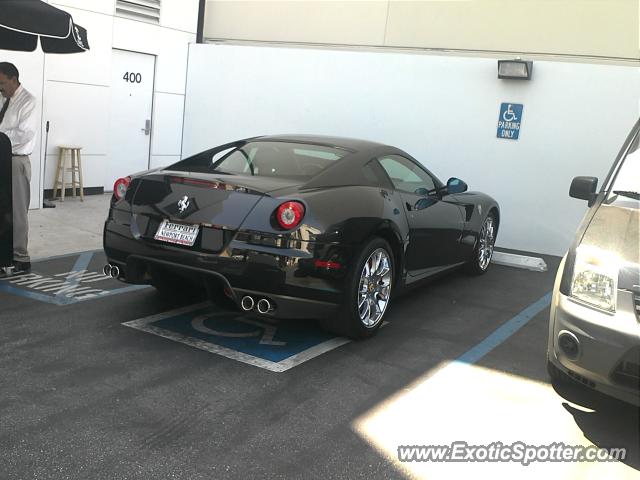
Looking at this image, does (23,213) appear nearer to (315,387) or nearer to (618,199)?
(315,387)

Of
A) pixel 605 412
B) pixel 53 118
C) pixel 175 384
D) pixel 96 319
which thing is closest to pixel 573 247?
pixel 605 412

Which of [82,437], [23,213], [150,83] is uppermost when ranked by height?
[150,83]

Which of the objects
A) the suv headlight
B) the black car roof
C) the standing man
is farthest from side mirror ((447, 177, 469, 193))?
the standing man

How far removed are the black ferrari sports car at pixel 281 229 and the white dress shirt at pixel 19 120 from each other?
5.70 ft

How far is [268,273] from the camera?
3.92 m

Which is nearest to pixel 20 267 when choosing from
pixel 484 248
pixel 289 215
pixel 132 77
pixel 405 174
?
pixel 289 215

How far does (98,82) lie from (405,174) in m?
6.49

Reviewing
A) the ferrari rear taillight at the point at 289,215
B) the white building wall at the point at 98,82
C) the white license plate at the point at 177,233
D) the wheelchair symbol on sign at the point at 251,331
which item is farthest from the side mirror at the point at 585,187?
the white building wall at the point at 98,82

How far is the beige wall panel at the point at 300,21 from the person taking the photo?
10.6 m

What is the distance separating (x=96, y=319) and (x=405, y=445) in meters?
2.58

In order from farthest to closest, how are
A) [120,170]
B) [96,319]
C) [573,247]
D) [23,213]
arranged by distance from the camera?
[120,170], [23,213], [96,319], [573,247]

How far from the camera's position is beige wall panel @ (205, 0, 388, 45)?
10.6m

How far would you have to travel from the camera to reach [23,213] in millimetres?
5711

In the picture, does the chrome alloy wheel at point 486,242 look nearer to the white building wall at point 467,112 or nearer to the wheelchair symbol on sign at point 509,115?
the white building wall at point 467,112
